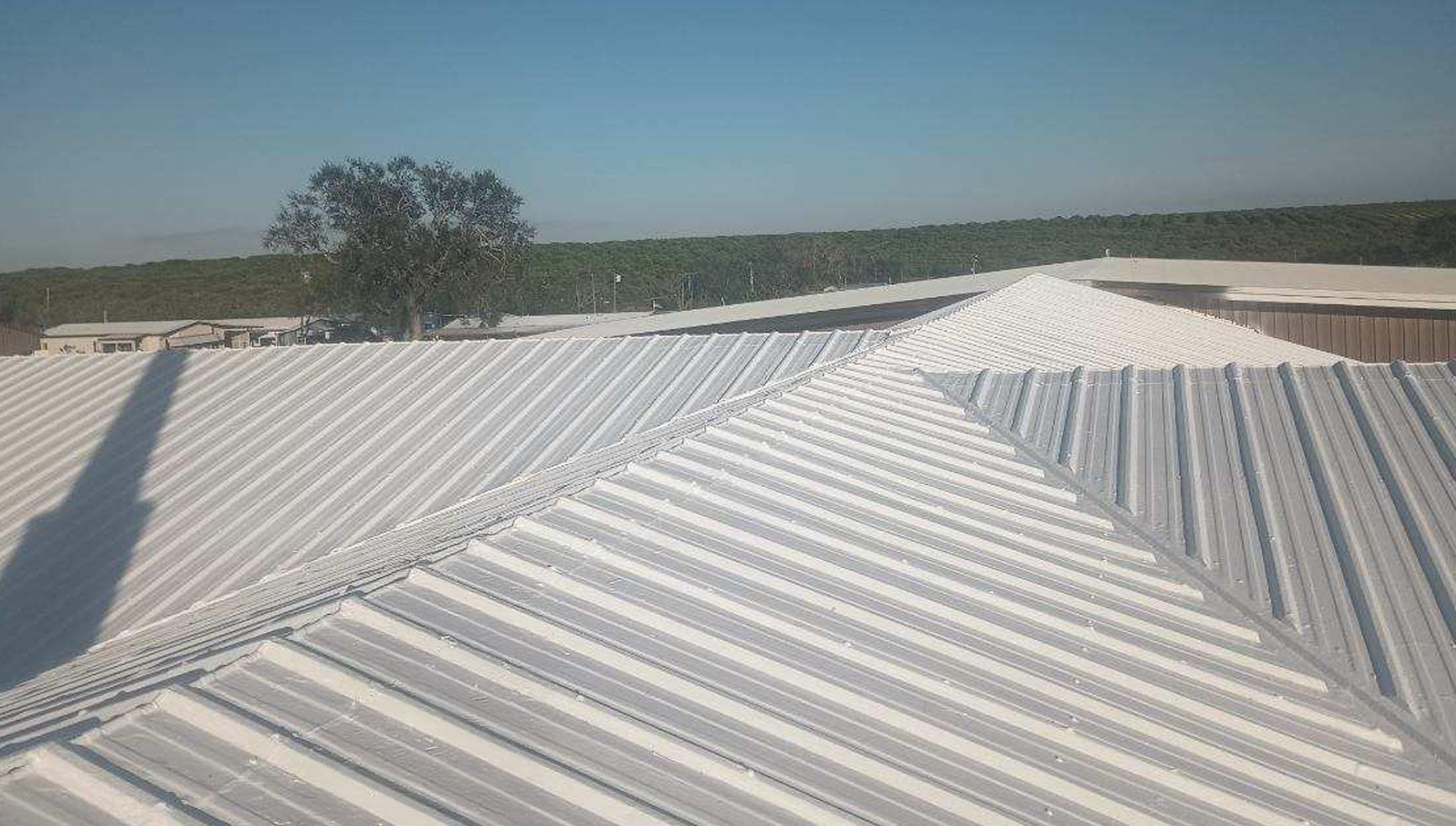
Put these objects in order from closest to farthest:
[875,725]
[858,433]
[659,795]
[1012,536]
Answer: [659,795] < [875,725] < [1012,536] < [858,433]

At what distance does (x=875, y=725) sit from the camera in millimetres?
3752

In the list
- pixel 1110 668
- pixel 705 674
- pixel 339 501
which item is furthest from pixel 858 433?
pixel 339 501

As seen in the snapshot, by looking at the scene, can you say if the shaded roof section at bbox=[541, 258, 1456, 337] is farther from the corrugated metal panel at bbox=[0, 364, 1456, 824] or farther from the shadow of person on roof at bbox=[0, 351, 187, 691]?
the corrugated metal panel at bbox=[0, 364, 1456, 824]

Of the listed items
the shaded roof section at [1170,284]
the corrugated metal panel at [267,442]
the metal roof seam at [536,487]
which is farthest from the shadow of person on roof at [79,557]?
the shaded roof section at [1170,284]

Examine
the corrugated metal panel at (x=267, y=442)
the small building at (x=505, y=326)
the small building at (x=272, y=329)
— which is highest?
the corrugated metal panel at (x=267, y=442)

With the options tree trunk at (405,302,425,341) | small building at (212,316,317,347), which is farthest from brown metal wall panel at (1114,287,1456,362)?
small building at (212,316,317,347)

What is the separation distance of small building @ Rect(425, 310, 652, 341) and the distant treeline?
404 centimetres

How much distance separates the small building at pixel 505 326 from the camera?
3747 centimetres

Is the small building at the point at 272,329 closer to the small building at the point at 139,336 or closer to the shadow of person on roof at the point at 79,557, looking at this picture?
the small building at the point at 139,336

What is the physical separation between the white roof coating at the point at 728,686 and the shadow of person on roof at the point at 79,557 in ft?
4.70

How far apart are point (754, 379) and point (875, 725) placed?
21.5ft

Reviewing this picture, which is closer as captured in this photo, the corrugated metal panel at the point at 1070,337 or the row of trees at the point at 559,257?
the corrugated metal panel at the point at 1070,337

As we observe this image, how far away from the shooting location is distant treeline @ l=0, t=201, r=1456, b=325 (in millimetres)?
64562

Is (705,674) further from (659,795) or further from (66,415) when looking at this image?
(66,415)
